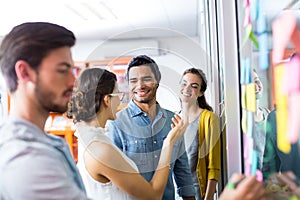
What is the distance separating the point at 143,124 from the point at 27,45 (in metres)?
0.74

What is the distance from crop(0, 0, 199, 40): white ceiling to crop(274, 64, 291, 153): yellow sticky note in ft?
10.7

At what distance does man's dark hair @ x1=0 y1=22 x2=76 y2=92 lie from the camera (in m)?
0.84

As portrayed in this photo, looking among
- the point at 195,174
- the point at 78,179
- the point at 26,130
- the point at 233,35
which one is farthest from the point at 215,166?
the point at 26,130

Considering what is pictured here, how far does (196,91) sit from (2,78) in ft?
3.35

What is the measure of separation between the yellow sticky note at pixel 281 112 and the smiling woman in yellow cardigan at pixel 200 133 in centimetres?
82

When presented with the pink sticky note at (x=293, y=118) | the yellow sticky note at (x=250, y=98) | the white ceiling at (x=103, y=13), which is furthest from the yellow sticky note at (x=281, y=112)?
the white ceiling at (x=103, y=13)

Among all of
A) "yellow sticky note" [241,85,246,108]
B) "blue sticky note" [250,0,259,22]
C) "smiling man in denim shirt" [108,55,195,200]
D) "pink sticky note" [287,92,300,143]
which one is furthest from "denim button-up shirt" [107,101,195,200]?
"pink sticky note" [287,92,300,143]

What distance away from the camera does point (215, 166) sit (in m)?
1.61

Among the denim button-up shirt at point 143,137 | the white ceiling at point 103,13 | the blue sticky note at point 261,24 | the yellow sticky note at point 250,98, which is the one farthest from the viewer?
the white ceiling at point 103,13

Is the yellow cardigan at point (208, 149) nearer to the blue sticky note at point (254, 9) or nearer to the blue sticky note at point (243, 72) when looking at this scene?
the blue sticky note at point (243, 72)

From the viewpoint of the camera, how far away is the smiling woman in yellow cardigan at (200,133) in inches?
63.9

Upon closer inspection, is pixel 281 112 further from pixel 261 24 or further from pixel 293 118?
pixel 261 24

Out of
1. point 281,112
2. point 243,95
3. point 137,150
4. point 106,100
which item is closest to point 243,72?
point 243,95

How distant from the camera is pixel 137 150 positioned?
1462 mm
